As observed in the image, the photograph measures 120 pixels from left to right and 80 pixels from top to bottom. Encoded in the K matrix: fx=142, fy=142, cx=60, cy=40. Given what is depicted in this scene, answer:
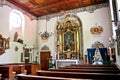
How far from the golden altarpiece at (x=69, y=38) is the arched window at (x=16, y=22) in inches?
129

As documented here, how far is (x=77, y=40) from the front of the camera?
40.2 feet

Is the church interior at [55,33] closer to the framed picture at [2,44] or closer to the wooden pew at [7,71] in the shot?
the framed picture at [2,44]

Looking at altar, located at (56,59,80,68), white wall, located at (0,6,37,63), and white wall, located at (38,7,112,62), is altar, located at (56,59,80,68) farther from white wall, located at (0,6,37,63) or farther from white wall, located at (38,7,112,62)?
white wall, located at (0,6,37,63)

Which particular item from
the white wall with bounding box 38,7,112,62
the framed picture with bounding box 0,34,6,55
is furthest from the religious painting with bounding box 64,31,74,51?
the framed picture with bounding box 0,34,6,55

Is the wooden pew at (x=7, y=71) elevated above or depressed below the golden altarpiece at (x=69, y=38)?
Answer: below

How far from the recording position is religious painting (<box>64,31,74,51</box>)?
12366 mm

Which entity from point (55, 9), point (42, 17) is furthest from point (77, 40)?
point (42, 17)

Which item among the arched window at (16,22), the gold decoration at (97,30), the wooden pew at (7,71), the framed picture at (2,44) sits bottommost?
the wooden pew at (7,71)

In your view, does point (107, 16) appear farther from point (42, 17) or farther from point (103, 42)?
point (42, 17)

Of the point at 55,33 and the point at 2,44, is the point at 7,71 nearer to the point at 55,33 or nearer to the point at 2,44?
the point at 2,44

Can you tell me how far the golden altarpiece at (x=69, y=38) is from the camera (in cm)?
1207

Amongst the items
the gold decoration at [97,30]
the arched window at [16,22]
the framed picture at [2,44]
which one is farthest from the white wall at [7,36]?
the gold decoration at [97,30]

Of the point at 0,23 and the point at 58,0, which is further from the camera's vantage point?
the point at 58,0

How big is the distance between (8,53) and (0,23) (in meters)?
2.28
